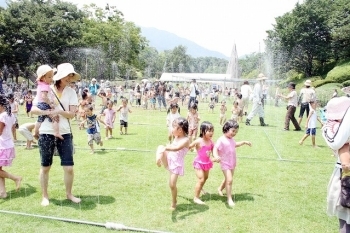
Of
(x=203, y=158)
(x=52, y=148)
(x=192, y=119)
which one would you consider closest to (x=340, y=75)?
(x=192, y=119)

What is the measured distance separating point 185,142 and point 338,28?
144ft

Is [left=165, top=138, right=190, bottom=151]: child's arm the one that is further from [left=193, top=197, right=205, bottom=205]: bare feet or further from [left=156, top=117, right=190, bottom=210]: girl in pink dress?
[left=193, top=197, right=205, bottom=205]: bare feet

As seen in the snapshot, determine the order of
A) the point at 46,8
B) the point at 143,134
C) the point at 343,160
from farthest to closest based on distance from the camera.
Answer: the point at 46,8, the point at 143,134, the point at 343,160

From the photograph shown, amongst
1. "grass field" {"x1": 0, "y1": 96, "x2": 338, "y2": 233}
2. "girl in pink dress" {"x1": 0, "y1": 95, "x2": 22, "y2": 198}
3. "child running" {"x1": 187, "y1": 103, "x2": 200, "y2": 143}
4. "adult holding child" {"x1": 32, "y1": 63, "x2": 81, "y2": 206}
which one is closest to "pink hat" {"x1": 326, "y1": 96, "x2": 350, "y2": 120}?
"grass field" {"x1": 0, "y1": 96, "x2": 338, "y2": 233}

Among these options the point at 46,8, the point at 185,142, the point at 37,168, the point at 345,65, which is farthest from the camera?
the point at 46,8

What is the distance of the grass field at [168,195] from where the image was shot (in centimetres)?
443

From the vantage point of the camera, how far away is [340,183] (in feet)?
9.62

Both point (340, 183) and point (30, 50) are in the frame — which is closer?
point (340, 183)

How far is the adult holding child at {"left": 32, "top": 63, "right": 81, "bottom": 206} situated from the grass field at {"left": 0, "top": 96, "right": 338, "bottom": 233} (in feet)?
1.97

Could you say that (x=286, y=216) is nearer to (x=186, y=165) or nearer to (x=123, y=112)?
(x=186, y=165)

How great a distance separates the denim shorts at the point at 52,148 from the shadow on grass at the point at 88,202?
0.61 meters

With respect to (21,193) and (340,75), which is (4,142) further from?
(340,75)

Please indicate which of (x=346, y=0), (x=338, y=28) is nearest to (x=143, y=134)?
(x=338, y=28)

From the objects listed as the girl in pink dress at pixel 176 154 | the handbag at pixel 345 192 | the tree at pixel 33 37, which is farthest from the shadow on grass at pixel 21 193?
the tree at pixel 33 37
